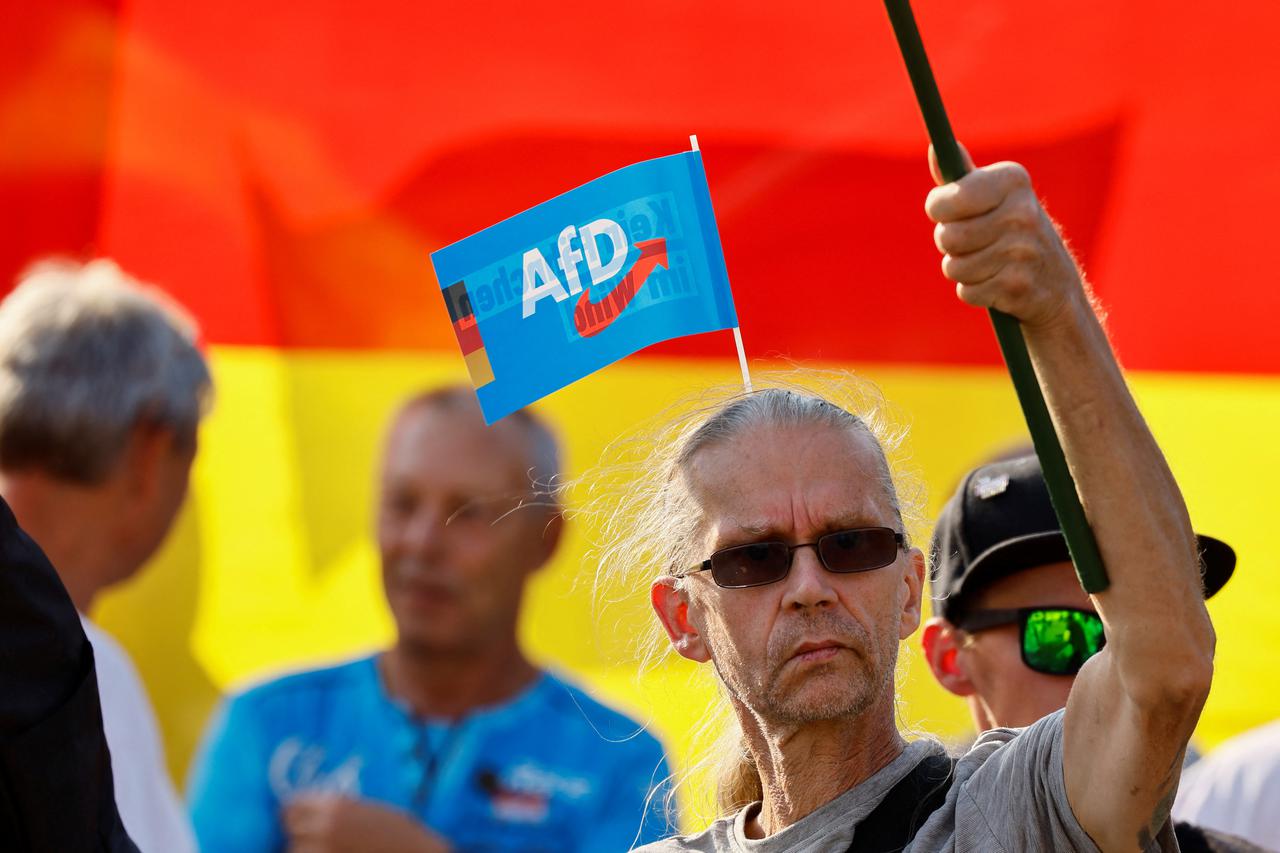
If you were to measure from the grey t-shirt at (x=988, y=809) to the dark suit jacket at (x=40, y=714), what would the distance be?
743 mm

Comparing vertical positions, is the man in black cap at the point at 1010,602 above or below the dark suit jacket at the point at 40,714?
below

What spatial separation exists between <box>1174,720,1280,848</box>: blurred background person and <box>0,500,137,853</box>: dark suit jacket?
1877 mm

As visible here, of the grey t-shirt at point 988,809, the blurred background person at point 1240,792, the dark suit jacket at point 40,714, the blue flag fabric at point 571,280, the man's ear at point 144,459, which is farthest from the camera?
the man's ear at point 144,459

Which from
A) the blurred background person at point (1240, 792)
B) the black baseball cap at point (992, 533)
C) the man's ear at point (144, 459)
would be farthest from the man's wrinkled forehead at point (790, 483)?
the man's ear at point (144, 459)

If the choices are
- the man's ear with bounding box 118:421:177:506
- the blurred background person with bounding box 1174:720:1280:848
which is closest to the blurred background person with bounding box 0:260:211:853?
the man's ear with bounding box 118:421:177:506

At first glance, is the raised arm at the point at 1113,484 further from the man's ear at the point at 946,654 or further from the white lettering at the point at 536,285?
the man's ear at the point at 946,654

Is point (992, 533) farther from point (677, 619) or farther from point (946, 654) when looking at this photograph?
point (677, 619)

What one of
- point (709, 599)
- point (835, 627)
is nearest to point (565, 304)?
point (709, 599)

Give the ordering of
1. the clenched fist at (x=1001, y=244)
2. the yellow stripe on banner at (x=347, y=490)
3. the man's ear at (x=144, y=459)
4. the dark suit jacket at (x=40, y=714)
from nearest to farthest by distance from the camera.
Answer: the clenched fist at (x=1001, y=244) → the dark suit jacket at (x=40, y=714) → the man's ear at (x=144, y=459) → the yellow stripe on banner at (x=347, y=490)

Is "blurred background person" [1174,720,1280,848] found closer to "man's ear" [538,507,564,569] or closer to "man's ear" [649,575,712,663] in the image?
"man's ear" [649,575,712,663]

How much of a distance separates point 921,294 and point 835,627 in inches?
120

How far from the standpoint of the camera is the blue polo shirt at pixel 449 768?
414 centimetres

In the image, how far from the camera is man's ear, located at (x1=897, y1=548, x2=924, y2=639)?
6.93 feet

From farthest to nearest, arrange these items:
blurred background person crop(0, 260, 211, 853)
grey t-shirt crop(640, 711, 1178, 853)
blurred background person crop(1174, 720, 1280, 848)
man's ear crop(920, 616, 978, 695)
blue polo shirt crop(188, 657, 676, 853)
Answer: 1. blue polo shirt crop(188, 657, 676, 853)
2. blurred background person crop(0, 260, 211, 853)
3. blurred background person crop(1174, 720, 1280, 848)
4. man's ear crop(920, 616, 978, 695)
5. grey t-shirt crop(640, 711, 1178, 853)
